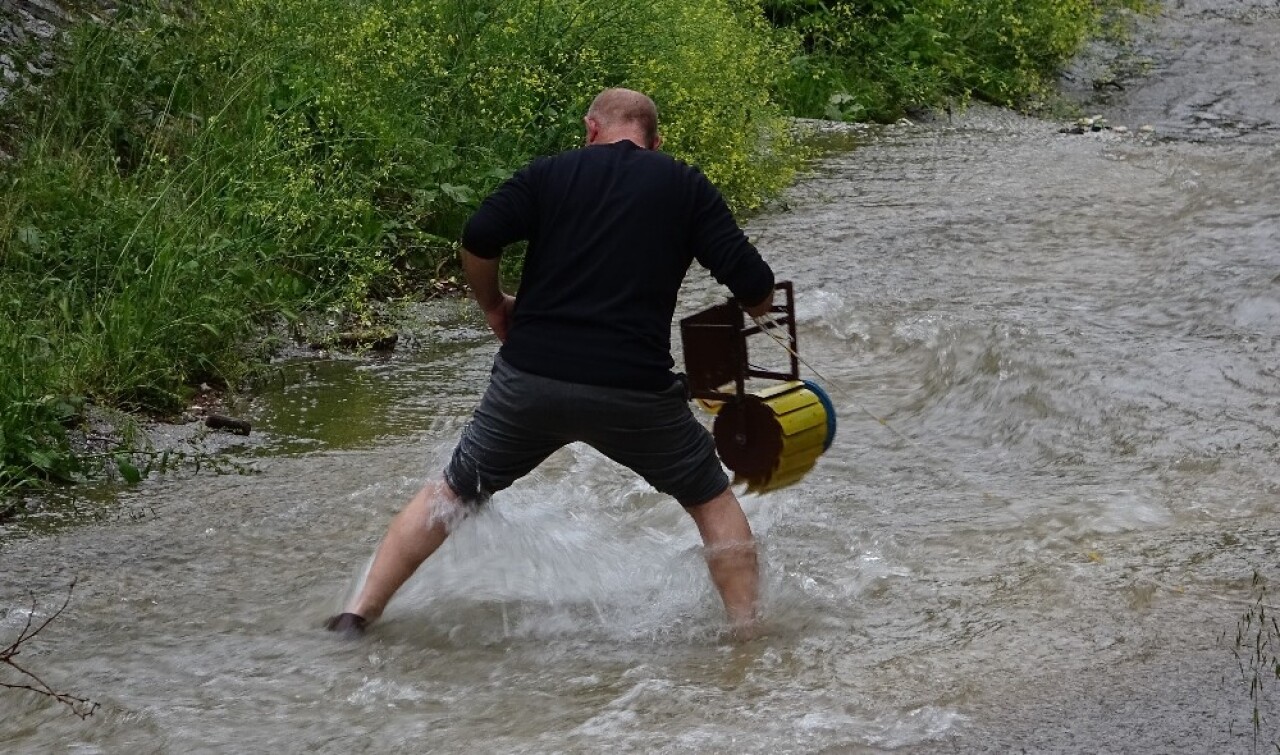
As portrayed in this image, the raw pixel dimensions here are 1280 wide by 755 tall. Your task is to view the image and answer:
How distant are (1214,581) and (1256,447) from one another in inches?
68.0

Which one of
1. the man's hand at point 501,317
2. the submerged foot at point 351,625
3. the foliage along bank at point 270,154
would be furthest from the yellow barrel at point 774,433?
the foliage along bank at point 270,154

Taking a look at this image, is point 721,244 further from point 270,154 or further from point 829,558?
point 270,154

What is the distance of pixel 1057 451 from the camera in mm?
6777

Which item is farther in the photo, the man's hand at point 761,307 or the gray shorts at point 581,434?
the man's hand at point 761,307

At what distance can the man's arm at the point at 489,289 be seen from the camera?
15.2 ft

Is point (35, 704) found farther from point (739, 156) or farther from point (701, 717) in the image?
point (739, 156)

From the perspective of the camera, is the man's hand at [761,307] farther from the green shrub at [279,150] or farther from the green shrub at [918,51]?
the green shrub at [918,51]

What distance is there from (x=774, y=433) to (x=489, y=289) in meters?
0.92

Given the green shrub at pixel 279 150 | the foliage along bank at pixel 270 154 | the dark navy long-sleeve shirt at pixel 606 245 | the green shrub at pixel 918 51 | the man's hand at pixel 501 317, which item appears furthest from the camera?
the green shrub at pixel 918 51

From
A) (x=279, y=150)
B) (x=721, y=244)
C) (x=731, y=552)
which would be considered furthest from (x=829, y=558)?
(x=279, y=150)

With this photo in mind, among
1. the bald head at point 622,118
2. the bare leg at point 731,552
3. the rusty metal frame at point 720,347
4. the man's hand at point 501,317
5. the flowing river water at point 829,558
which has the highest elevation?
the bald head at point 622,118

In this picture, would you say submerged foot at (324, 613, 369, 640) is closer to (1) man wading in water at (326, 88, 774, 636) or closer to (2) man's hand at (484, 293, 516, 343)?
(1) man wading in water at (326, 88, 774, 636)

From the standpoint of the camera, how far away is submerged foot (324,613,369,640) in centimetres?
486

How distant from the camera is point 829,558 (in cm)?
562
